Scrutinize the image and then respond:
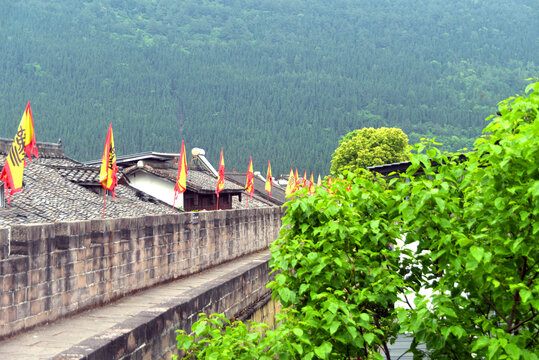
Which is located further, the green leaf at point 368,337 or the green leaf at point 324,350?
the green leaf at point 368,337

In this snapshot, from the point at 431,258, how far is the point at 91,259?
295 inches

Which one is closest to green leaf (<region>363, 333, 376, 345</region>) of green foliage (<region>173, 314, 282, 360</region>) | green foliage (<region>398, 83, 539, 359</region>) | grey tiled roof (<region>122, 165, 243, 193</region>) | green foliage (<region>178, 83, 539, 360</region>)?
green foliage (<region>178, 83, 539, 360</region>)

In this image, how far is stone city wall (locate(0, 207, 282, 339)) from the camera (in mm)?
9047

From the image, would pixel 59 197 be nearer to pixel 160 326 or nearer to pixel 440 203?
pixel 160 326

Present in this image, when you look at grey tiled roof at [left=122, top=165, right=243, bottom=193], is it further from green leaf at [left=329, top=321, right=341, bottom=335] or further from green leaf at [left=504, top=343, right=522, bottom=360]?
green leaf at [left=504, top=343, right=522, bottom=360]

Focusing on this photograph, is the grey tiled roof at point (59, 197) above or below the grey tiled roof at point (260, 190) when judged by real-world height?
above

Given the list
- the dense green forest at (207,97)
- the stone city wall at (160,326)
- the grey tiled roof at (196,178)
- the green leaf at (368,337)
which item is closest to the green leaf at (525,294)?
the green leaf at (368,337)

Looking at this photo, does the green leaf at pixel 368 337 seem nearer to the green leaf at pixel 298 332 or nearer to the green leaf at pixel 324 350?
the green leaf at pixel 324 350

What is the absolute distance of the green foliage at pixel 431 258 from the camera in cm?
509

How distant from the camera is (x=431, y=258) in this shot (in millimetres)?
6004

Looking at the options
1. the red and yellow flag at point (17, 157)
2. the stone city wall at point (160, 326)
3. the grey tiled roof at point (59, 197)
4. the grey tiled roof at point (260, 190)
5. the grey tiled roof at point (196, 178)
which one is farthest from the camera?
the grey tiled roof at point (260, 190)

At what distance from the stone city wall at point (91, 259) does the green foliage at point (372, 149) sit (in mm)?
47493

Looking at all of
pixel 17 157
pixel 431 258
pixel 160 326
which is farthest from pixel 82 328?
pixel 431 258

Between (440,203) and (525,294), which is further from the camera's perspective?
(440,203)
